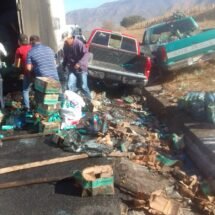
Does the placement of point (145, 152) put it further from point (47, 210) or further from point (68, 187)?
point (47, 210)

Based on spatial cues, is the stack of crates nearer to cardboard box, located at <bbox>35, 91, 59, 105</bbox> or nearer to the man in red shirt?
cardboard box, located at <bbox>35, 91, 59, 105</bbox>

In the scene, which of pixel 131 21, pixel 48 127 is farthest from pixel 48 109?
pixel 131 21

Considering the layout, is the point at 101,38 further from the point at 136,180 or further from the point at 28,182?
the point at 28,182

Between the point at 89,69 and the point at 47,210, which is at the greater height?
the point at 89,69

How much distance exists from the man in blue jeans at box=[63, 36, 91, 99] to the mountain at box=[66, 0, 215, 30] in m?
92.5

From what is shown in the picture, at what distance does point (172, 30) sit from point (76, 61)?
4.48m

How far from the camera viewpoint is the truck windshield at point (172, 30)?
518 inches

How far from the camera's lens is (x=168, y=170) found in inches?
270

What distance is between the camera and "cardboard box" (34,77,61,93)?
8602 millimetres

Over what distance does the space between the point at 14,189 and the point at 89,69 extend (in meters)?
5.65

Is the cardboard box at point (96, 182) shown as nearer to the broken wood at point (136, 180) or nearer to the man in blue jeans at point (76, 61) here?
the broken wood at point (136, 180)

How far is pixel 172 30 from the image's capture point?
13.4 m

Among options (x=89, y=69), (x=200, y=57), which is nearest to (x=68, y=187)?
(x=89, y=69)

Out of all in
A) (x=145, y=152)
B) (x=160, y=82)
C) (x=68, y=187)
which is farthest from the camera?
(x=160, y=82)
